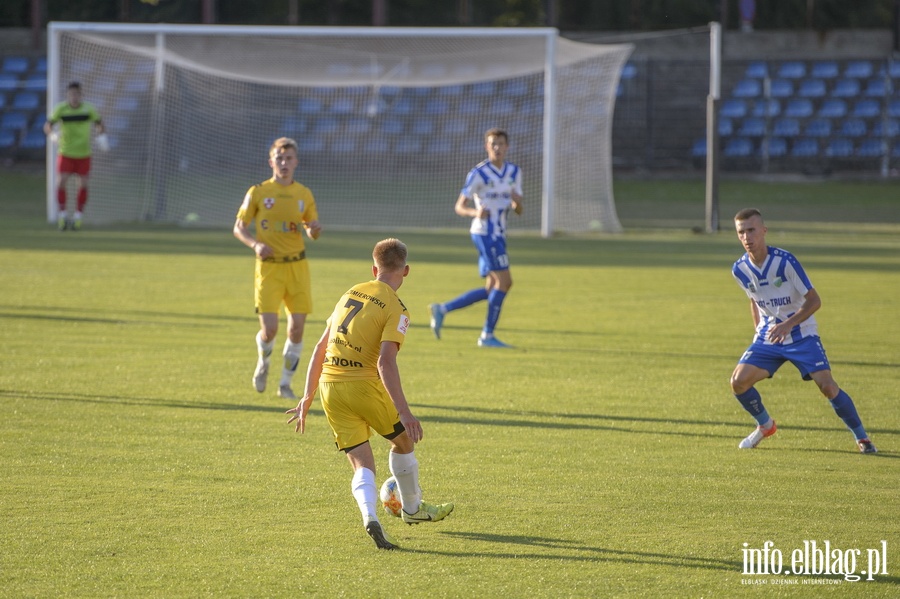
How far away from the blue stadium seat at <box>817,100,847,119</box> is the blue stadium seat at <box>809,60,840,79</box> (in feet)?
3.19

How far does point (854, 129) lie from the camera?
35.5 meters

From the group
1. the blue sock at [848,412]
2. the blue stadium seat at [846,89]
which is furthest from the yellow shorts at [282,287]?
the blue stadium seat at [846,89]

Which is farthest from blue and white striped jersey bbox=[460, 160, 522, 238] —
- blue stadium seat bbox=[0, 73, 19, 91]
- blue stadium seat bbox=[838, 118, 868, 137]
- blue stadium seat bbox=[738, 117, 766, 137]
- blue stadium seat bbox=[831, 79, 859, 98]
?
blue stadium seat bbox=[0, 73, 19, 91]

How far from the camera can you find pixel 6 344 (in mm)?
11094

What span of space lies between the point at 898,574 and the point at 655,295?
1024 cm

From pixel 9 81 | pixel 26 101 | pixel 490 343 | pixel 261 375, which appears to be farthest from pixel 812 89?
pixel 261 375

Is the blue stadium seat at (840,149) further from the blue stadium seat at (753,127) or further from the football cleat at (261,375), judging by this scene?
the football cleat at (261,375)

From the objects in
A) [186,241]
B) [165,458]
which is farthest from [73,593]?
[186,241]

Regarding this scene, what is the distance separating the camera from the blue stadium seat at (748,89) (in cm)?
3669

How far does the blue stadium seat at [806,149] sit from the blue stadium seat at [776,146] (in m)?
0.28

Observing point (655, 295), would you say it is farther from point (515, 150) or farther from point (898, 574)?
point (515, 150)

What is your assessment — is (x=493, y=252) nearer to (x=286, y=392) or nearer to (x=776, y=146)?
(x=286, y=392)

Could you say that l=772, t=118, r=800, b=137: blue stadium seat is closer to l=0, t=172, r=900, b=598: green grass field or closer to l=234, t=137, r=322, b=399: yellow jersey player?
l=0, t=172, r=900, b=598: green grass field

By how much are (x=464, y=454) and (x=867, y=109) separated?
104ft
